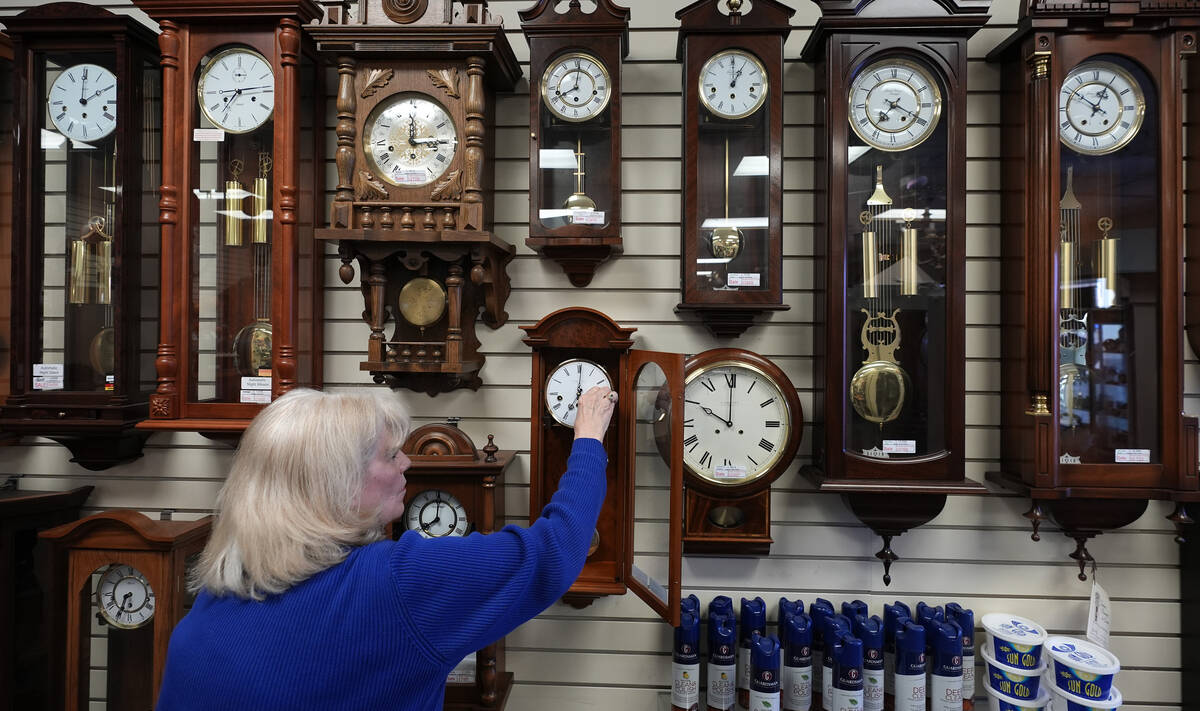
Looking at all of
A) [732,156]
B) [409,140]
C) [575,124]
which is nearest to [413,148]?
[409,140]

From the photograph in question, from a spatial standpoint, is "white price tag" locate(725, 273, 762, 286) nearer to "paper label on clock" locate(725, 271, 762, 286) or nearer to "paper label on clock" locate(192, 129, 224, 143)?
"paper label on clock" locate(725, 271, 762, 286)

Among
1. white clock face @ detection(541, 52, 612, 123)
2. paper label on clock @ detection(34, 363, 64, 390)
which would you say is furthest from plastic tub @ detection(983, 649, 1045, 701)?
paper label on clock @ detection(34, 363, 64, 390)

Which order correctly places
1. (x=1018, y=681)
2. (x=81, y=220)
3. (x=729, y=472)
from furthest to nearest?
1. (x=81, y=220)
2. (x=729, y=472)
3. (x=1018, y=681)

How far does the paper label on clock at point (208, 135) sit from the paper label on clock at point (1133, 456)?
3.04 meters

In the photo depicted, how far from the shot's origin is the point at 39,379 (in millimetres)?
2119

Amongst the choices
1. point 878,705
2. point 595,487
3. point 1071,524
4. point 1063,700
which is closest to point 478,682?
point 595,487

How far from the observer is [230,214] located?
6.84ft

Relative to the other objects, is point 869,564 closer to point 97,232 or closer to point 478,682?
point 478,682

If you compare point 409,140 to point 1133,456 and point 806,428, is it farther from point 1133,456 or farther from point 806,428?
point 1133,456

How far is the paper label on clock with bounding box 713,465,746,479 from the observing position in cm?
206

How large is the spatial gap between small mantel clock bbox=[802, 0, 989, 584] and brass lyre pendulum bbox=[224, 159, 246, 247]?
192cm

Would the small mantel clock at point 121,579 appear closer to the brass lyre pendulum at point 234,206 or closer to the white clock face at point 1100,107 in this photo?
the brass lyre pendulum at point 234,206

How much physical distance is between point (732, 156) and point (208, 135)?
1.70 metres

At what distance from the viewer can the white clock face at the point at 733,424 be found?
2061mm
